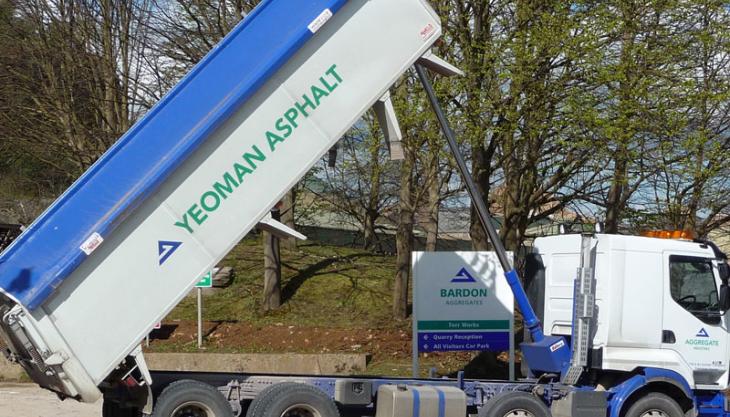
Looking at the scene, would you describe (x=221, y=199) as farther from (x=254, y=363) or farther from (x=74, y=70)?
(x=74, y=70)

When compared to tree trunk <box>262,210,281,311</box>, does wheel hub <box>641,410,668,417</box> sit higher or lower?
lower

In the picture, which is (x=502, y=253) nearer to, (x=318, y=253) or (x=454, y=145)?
(x=454, y=145)

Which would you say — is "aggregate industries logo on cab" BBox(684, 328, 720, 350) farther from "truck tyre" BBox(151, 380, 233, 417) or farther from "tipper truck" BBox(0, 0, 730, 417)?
"truck tyre" BBox(151, 380, 233, 417)

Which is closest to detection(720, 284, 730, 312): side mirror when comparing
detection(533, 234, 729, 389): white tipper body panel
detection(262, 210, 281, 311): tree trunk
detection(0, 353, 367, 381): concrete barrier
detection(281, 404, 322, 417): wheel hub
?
detection(533, 234, 729, 389): white tipper body panel

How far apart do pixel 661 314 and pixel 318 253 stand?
18607mm

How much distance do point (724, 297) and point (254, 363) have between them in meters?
9.41

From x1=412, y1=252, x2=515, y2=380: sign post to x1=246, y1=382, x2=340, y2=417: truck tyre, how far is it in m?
5.50

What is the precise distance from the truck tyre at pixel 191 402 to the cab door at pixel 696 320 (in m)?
5.69

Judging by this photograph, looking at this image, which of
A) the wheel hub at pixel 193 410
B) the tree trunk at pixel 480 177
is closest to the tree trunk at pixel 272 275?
the tree trunk at pixel 480 177

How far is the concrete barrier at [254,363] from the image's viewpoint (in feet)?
58.0

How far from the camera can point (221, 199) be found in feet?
30.7

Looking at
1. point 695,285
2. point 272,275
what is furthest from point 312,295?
point 695,285

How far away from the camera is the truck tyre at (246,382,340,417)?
9867 millimetres

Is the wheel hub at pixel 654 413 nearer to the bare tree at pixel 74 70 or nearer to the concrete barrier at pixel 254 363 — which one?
the concrete barrier at pixel 254 363
